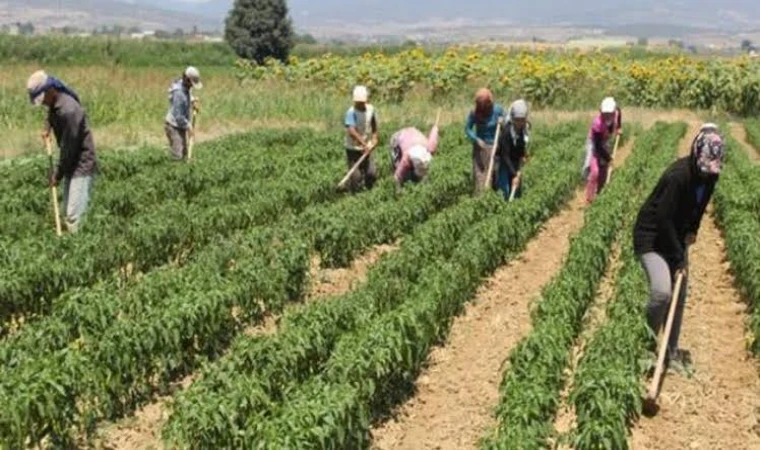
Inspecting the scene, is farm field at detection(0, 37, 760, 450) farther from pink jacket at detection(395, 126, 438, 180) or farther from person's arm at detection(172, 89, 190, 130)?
person's arm at detection(172, 89, 190, 130)

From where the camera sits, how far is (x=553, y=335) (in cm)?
718

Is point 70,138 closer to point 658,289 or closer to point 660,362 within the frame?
point 658,289

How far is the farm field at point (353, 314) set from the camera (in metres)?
5.88

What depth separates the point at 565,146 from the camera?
20297 millimetres

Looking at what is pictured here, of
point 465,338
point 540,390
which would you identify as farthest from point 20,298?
point 540,390

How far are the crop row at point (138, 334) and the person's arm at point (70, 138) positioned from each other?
1.85 meters

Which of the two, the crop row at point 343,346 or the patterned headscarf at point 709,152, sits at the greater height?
the patterned headscarf at point 709,152

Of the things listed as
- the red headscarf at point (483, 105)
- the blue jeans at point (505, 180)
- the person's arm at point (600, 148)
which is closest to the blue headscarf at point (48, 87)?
the red headscarf at point (483, 105)

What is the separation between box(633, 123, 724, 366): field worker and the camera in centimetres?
686

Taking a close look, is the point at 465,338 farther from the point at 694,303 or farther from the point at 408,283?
the point at 694,303

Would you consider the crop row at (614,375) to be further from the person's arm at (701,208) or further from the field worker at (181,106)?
the field worker at (181,106)

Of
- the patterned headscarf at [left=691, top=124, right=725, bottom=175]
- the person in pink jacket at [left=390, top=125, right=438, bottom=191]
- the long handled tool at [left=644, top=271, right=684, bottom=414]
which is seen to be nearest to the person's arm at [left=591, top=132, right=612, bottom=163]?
the person in pink jacket at [left=390, top=125, right=438, bottom=191]

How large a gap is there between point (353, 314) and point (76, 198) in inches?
163

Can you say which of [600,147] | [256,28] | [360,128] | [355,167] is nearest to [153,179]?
[355,167]
